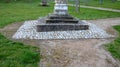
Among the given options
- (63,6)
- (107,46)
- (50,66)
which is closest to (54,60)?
(50,66)

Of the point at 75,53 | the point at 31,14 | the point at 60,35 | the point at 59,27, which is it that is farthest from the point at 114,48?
the point at 31,14

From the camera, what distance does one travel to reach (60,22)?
8781 mm

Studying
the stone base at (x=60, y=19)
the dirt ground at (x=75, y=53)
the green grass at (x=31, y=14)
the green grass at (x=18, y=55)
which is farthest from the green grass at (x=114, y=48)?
the green grass at (x=31, y=14)

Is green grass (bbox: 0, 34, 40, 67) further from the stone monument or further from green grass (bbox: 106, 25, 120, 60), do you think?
green grass (bbox: 106, 25, 120, 60)

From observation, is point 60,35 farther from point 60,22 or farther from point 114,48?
point 114,48

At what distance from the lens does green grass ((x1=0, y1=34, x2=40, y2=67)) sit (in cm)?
472

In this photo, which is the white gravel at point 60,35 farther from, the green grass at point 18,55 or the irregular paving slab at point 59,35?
the green grass at point 18,55

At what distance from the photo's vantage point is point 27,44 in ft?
21.1

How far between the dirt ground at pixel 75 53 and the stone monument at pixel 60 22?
1456mm

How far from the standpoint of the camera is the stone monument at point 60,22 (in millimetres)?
8227

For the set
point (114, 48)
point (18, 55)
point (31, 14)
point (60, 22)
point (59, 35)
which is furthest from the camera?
point (31, 14)

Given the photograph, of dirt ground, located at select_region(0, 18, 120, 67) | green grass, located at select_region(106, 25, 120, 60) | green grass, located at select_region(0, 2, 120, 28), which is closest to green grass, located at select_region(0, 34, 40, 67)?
dirt ground, located at select_region(0, 18, 120, 67)

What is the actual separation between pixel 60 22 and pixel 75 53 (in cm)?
344

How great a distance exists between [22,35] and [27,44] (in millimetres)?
1293
